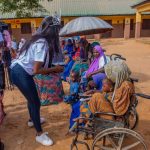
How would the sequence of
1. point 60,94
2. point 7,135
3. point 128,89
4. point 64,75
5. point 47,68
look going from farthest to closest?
point 64,75, point 60,94, point 7,135, point 47,68, point 128,89

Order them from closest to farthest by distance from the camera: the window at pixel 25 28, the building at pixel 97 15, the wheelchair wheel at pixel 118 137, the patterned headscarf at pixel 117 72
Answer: the wheelchair wheel at pixel 118 137, the patterned headscarf at pixel 117 72, the building at pixel 97 15, the window at pixel 25 28

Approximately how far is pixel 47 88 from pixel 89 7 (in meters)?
22.3

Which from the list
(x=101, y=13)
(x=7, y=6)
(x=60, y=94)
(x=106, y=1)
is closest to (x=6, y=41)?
(x=60, y=94)

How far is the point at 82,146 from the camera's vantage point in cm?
369

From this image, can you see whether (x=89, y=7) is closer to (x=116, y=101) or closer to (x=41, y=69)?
(x=41, y=69)

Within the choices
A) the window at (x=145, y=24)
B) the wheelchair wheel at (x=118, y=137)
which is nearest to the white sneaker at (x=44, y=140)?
the wheelchair wheel at (x=118, y=137)

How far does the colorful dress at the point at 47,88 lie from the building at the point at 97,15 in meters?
19.4

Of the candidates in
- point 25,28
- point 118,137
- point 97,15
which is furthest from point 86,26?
point 25,28

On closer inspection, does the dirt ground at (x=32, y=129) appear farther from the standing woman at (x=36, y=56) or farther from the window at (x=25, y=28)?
the window at (x=25, y=28)

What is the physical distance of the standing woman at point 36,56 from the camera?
3227 mm

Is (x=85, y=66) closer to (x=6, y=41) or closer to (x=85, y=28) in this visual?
(x=85, y=28)

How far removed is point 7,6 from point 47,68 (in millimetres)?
9753

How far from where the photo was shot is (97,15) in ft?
83.0

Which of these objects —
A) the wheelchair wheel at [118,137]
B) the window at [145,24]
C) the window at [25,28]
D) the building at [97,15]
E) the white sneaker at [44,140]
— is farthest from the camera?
the window at [145,24]
